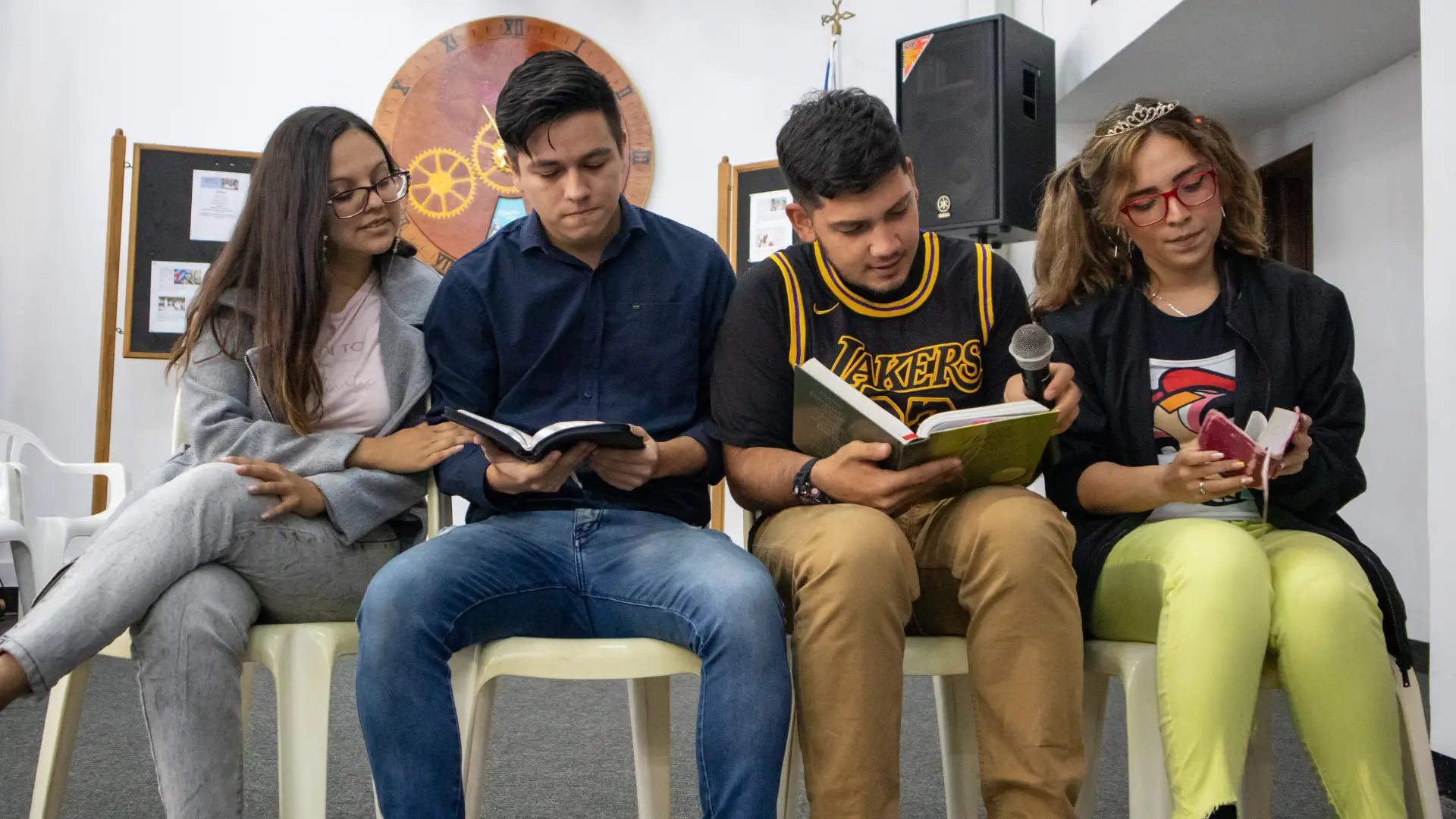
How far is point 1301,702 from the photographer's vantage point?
1193mm

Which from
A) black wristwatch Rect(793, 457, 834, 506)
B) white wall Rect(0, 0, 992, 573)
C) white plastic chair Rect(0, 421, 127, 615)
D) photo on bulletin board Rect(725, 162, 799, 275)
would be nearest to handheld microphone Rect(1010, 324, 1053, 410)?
black wristwatch Rect(793, 457, 834, 506)

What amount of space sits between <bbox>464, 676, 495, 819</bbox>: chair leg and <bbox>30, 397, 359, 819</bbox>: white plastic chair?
0.55 ft

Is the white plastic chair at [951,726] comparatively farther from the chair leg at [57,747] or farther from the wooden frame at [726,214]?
the wooden frame at [726,214]

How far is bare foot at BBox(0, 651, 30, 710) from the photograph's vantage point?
1148mm

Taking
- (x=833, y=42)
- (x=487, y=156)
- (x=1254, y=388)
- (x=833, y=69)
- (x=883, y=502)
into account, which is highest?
(x=833, y=42)

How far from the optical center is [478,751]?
139 centimetres

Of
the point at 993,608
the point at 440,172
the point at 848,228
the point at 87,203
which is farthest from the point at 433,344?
the point at 87,203

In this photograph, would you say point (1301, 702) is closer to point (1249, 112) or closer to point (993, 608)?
point (993, 608)

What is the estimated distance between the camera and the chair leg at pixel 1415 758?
119 cm

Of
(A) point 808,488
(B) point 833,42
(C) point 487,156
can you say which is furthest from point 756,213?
(A) point 808,488

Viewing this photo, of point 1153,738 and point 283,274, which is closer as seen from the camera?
point 1153,738

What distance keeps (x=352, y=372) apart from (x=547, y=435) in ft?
1.62

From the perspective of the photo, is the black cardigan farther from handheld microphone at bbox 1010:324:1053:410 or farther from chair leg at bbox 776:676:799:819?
chair leg at bbox 776:676:799:819

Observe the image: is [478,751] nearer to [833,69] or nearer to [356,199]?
[356,199]
